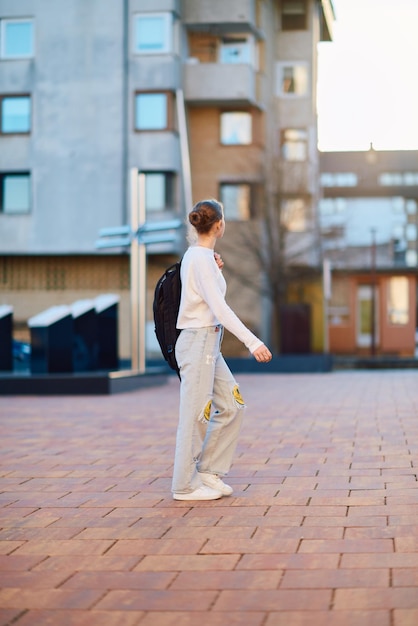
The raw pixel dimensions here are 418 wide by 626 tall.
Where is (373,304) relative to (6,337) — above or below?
above

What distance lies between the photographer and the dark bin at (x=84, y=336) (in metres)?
19.2

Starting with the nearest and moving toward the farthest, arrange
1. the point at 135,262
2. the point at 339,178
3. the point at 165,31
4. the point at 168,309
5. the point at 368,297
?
the point at 168,309
the point at 135,262
the point at 165,31
the point at 368,297
the point at 339,178

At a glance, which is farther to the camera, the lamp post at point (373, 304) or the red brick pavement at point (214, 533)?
the lamp post at point (373, 304)

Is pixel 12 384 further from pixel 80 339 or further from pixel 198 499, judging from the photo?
pixel 198 499

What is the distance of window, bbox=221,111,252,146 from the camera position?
39406 mm

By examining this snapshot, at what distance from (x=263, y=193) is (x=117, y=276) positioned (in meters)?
5.70

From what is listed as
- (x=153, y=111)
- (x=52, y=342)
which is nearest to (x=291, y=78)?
(x=153, y=111)

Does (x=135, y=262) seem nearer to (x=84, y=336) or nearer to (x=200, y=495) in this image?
(x=84, y=336)

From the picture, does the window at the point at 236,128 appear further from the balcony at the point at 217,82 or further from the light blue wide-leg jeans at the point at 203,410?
the light blue wide-leg jeans at the point at 203,410

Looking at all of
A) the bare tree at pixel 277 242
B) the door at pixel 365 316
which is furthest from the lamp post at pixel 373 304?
the bare tree at pixel 277 242

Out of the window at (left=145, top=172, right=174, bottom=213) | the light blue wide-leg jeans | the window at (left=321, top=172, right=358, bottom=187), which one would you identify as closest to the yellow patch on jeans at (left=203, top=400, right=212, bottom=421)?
the light blue wide-leg jeans

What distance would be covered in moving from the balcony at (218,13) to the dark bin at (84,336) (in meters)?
20.5

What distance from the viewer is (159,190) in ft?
123

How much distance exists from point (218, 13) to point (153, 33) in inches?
98.9
